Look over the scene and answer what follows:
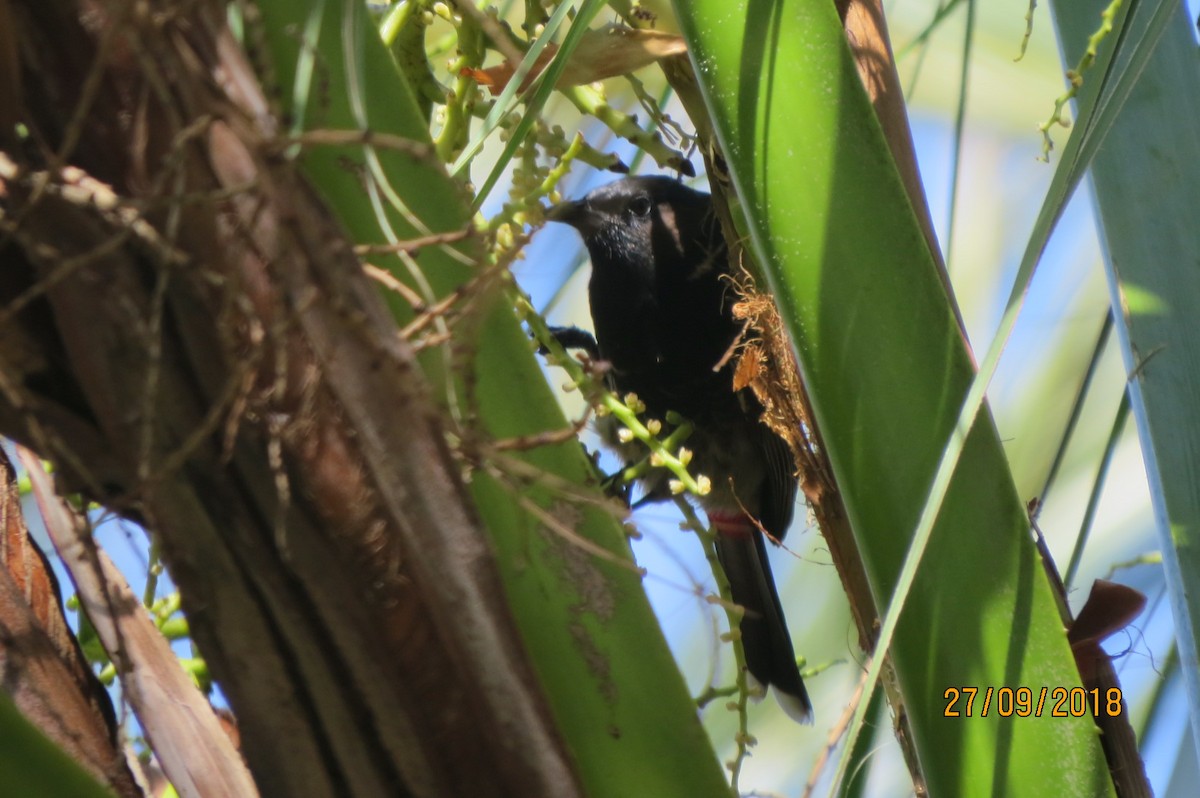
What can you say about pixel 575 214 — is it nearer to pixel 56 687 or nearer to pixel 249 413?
pixel 56 687

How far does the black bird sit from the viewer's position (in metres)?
2.41

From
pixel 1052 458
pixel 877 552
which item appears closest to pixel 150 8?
pixel 877 552

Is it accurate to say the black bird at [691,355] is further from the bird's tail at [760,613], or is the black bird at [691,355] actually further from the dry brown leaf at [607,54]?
the dry brown leaf at [607,54]

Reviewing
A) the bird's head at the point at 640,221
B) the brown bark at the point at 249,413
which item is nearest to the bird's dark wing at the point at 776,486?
the bird's head at the point at 640,221

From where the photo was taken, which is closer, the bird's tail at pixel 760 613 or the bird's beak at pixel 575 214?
the bird's tail at pixel 760 613

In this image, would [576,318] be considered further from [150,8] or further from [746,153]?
[150,8]

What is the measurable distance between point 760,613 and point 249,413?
2.04m

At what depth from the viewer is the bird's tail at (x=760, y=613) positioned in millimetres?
2318

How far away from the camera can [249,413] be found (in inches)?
19.8

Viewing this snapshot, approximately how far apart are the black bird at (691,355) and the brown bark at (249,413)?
72.6 inches

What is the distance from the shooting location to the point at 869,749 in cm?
85

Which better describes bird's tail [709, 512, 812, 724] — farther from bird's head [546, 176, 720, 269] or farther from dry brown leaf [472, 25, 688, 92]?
dry brown leaf [472, 25, 688, 92]

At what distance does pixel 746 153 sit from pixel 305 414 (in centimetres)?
35

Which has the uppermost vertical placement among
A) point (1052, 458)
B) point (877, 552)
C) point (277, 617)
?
point (1052, 458)
